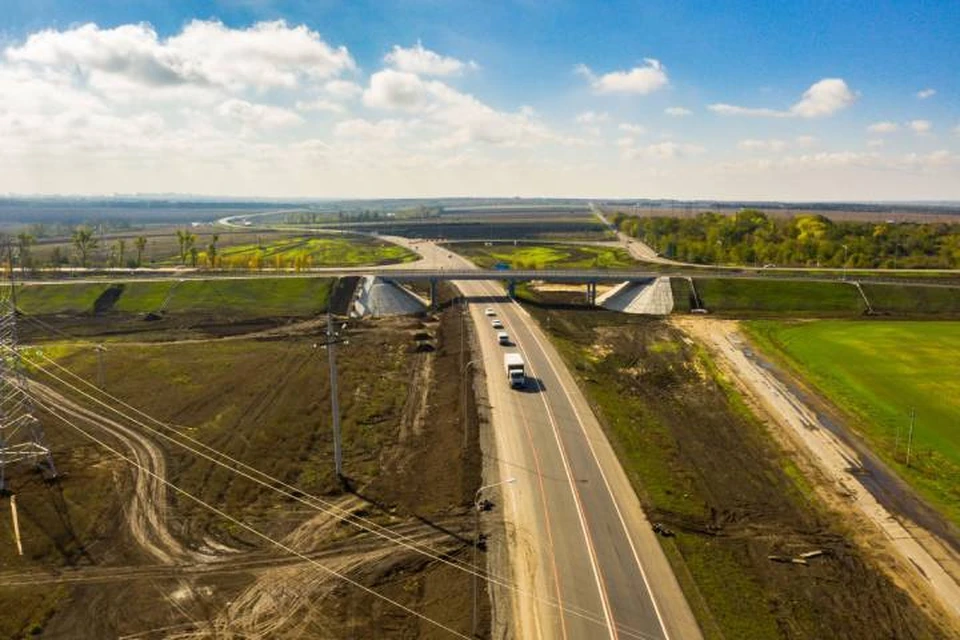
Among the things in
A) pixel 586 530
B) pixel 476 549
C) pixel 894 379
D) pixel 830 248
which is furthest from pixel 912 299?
pixel 476 549

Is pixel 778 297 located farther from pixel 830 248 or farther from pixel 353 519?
pixel 353 519

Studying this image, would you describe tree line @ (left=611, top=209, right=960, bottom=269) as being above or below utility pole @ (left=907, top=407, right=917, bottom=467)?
above

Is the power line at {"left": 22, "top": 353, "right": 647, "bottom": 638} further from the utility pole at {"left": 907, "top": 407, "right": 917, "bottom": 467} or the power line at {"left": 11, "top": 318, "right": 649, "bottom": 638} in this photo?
the utility pole at {"left": 907, "top": 407, "right": 917, "bottom": 467}

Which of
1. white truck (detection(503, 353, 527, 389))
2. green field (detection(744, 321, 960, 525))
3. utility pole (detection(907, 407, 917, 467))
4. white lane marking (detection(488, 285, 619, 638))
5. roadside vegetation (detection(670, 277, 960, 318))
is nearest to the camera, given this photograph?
white lane marking (detection(488, 285, 619, 638))

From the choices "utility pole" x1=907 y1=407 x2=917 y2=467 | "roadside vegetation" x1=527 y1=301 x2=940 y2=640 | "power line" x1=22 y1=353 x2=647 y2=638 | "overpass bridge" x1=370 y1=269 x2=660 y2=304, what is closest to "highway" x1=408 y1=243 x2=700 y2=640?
"power line" x1=22 y1=353 x2=647 y2=638

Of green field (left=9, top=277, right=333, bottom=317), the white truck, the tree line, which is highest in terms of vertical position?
the tree line

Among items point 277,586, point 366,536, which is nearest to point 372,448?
point 366,536

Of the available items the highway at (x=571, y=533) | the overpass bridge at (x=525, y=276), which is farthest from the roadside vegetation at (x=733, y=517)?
the overpass bridge at (x=525, y=276)

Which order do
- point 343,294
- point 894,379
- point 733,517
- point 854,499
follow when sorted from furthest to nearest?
point 343,294 → point 894,379 → point 854,499 → point 733,517
